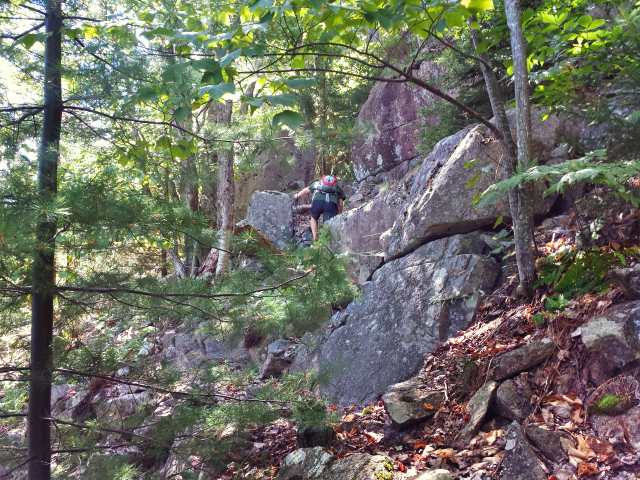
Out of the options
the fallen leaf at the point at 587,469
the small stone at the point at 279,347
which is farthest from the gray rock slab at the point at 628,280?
the small stone at the point at 279,347

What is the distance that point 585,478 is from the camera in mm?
2352

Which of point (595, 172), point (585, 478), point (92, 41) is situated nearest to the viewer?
point (585, 478)

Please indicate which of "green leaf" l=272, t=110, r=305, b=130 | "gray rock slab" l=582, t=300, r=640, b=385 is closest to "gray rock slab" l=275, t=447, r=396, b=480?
"gray rock slab" l=582, t=300, r=640, b=385

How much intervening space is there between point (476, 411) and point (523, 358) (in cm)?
62

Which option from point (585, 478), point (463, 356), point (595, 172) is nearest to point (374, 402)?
point (463, 356)

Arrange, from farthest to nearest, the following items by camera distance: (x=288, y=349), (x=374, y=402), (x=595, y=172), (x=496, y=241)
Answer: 1. (x=288, y=349)
2. (x=496, y=241)
3. (x=374, y=402)
4. (x=595, y=172)

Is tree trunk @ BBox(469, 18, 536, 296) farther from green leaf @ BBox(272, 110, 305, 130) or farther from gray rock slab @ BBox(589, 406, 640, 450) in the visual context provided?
green leaf @ BBox(272, 110, 305, 130)

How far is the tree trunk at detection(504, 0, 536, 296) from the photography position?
157 inches

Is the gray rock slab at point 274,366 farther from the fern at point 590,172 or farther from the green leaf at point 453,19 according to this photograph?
the green leaf at point 453,19

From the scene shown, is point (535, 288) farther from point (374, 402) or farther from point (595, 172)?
point (374, 402)

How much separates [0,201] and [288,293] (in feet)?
7.21

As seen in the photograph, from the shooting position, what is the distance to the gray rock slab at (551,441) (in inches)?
101

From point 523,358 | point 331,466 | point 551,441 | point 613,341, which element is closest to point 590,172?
point 613,341

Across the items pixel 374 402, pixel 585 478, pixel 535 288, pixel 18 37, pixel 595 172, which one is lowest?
pixel 374 402
